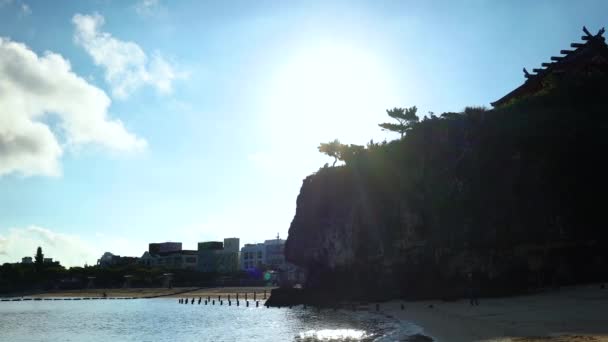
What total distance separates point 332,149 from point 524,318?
2077 inches

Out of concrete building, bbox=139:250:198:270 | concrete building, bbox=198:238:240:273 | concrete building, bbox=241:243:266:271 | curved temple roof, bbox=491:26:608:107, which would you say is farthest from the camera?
concrete building, bbox=139:250:198:270

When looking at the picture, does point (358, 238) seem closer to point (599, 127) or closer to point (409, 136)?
point (409, 136)

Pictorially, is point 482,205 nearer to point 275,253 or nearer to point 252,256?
point 275,253

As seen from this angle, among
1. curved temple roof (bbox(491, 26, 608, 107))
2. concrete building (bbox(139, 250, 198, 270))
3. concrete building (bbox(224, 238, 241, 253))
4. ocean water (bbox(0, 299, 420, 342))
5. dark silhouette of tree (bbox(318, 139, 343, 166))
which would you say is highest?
curved temple roof (bbox(491, 26, 608, 107))

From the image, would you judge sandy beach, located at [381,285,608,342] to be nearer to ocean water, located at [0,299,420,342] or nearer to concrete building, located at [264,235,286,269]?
ocean water, located at [0,299,420,342]

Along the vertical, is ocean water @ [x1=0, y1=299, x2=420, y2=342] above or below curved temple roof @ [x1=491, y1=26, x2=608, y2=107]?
below

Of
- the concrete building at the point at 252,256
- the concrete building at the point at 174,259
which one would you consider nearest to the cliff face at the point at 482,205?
the concrete building at the point at 252,256

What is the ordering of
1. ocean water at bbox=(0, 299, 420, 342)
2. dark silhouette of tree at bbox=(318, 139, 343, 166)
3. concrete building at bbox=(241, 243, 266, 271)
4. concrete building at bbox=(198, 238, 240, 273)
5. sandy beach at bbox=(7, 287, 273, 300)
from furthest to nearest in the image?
concrete building at bbox=(198, 238, 240, 273) → concrete building at bbox=(241, 243, 266, 271) → sandy beach at bbox=(7, 287, 273, 300) → dark silhouette of tree at bbox=(318, 139, 343, 166) → ocean water at bbox=(0, 299, 420, 342)

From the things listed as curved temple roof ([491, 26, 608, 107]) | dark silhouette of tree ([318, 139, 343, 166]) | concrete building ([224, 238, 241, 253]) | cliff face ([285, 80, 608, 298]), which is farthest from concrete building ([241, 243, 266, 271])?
curved temple roof ([491, 26, 608, 107])

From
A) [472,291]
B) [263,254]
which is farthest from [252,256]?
[472,291]

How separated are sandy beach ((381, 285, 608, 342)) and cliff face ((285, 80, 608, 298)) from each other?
494 centimetres

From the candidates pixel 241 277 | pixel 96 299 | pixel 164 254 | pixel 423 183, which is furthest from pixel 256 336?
pixel 164 254

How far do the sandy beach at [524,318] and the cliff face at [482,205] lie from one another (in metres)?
4.94

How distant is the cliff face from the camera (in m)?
43.6
